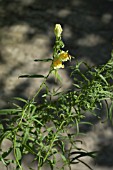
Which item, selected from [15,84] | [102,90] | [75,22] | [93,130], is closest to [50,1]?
[75,22]

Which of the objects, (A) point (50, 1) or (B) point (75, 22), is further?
(A) point (50, 1)

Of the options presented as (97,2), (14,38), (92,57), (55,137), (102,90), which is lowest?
(55,137)

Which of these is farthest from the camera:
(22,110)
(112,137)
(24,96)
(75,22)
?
(75,22)

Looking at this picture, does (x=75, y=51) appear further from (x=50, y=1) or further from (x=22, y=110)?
(x=22, y=110)

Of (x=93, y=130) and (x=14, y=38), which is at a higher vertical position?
(x=14, y=38)

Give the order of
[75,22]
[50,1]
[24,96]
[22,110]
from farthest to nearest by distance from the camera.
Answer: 1. [50,1]
2. [75,22]
3. [24,96]
4. [22,110]

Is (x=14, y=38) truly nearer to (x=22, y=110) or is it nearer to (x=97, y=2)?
(x=97, y=2)
